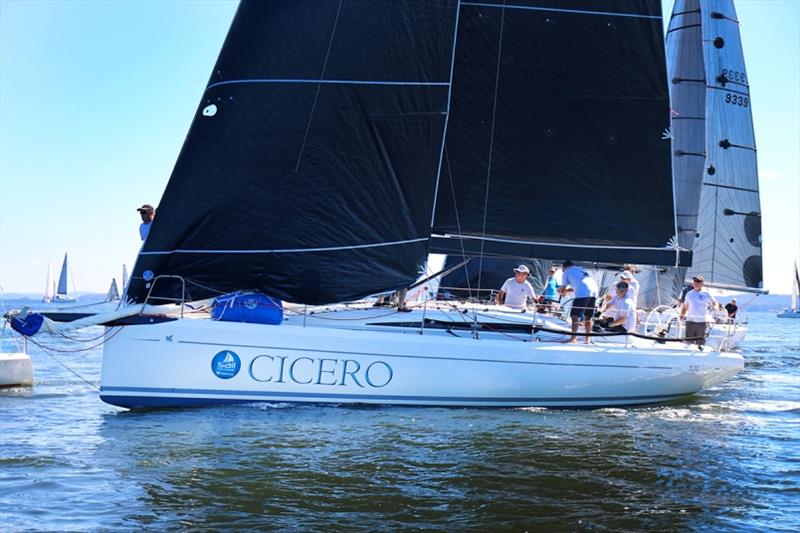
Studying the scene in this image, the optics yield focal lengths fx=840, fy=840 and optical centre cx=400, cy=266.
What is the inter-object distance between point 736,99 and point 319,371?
19524mm

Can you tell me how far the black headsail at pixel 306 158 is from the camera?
35.4 ft

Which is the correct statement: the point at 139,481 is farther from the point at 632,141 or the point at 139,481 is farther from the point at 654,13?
the point at 654,13

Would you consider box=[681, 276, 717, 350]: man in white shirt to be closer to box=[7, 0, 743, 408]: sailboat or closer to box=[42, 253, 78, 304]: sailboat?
box=[7, 0, 743, 408]: sailboat

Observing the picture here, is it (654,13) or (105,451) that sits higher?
(654,13)

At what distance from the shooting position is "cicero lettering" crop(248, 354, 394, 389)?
415 inches

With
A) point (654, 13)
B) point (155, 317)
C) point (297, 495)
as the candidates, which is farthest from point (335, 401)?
point (654, 13)

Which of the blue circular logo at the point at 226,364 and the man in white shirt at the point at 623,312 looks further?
the man in white shirt at the point at 623,312

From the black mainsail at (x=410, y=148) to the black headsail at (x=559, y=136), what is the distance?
2 cm

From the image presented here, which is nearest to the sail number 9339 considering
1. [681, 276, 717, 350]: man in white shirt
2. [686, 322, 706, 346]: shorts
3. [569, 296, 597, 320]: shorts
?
[681, 276, 717, 350]: man in white shirt

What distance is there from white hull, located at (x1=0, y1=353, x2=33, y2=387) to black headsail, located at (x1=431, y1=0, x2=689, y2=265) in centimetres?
765

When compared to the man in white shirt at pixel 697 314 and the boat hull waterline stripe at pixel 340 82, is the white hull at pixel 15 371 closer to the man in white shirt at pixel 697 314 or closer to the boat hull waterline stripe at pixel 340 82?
the boat hull waterline stripe at pixel 340 82

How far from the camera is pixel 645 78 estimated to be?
40.6 ft

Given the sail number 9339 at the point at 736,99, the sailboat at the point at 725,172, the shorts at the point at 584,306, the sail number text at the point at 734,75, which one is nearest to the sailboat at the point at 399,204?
the shorts at the point at 584,306

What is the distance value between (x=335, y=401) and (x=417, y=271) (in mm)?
2147
